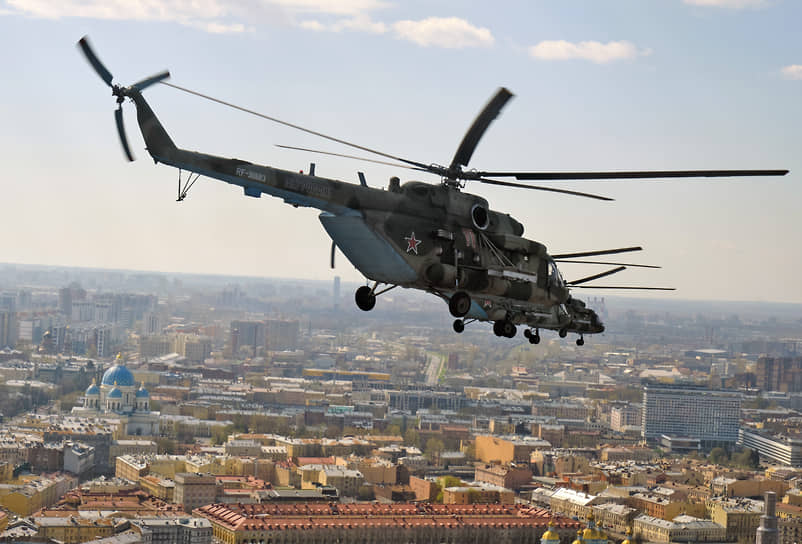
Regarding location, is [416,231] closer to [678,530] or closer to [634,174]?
[634,174]

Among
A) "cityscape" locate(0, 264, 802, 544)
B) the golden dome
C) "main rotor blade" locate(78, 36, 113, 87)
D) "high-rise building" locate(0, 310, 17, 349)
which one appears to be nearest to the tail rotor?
"main rotor blade" locate(78, 36, 113, 87)

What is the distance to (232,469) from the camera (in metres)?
72.6

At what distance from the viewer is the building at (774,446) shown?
305ft

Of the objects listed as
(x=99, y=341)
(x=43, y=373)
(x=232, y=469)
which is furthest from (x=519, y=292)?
(x=99, y=341)

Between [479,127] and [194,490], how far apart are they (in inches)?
1905

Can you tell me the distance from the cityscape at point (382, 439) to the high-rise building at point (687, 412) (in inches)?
→ 6.7

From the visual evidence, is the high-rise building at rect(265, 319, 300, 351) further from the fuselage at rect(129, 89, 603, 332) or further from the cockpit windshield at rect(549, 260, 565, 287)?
the fuselage at rect(129, 89, 603, 332)

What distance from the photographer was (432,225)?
18.2 metres

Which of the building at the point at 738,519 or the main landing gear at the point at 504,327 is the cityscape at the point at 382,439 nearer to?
the building at the point at 738,519

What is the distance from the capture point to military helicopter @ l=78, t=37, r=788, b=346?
16.0m

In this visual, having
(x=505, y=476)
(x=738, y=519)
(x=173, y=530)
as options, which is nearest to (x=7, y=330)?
(x=505, y=476)

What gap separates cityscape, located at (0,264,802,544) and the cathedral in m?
0.15

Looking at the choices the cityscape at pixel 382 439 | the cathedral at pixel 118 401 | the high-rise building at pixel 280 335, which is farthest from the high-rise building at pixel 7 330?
the cathedral at pixel 118 401

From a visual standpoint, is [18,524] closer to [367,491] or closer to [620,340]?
[367,491]
